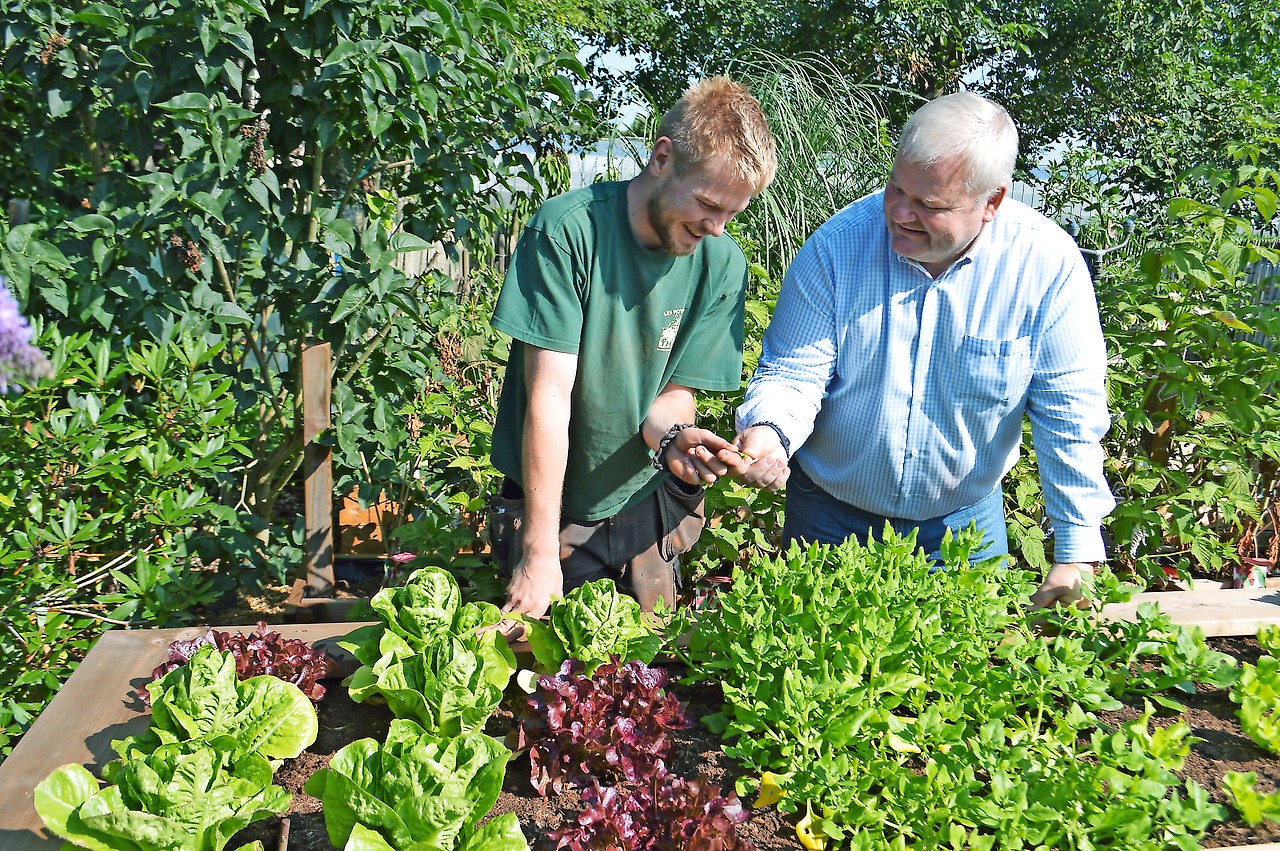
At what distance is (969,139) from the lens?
73.1 inches

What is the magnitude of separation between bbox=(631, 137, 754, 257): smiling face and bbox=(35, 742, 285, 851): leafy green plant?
1290 mm

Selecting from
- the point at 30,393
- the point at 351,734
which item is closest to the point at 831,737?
the point at 351,734

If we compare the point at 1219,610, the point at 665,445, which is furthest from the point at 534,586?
the point at 1219,610

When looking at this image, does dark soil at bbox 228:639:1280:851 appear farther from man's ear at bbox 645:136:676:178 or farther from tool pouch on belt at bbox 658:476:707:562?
man's ear at bbox 645:136:676:178

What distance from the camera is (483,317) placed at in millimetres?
3809

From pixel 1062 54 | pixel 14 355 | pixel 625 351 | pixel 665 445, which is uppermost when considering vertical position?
pixel 1062 54

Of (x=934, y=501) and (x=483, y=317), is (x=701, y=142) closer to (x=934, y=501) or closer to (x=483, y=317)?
(x=934, y=501)

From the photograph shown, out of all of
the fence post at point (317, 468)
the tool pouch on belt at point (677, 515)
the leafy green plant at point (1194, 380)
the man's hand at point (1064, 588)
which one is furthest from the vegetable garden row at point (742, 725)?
the leafy green plant at point (1194, 380)

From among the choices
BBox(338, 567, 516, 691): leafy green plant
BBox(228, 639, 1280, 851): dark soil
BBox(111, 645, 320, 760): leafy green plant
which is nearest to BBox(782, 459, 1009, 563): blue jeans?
BBox(228, 639, 1280, 851): dark soil

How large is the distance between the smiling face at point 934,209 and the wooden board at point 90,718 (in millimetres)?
1436

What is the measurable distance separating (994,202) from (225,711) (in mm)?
1770

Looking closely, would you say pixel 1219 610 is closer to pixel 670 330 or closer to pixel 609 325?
pixel 670 330

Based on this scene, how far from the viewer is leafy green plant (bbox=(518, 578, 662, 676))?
1678 mm

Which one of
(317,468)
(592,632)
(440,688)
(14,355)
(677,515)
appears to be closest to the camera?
(14,355)
